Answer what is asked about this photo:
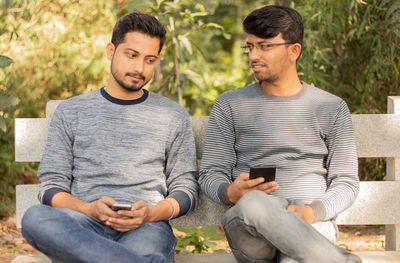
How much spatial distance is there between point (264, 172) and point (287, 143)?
0.36m

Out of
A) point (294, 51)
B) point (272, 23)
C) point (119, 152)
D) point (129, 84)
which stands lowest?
point (119, 152)

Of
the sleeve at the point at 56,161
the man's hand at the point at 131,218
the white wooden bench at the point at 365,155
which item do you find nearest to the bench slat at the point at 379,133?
the white wooden bench at the point at 365,155

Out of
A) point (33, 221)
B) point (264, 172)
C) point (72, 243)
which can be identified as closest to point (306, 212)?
point (264, 172)

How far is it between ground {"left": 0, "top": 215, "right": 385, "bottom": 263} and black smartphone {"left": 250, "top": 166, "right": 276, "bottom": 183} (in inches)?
63.4

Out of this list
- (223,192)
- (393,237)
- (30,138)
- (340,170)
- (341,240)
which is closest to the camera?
(223,192)

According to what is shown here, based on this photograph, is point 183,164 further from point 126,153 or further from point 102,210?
point 102,210

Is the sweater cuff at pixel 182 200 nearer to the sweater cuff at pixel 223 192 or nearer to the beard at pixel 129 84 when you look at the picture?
the sweater cuff at pixel 223 192

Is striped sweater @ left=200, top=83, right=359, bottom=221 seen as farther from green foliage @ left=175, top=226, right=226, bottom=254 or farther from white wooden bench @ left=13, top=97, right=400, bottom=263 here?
green foliage @ left=175, top=226, right=226, bottom=254

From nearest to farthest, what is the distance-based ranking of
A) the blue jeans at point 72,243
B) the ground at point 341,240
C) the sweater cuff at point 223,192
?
the blue jeans at point 72,243 < the sweater cuff at point 223,192 < the ground at point 341,240

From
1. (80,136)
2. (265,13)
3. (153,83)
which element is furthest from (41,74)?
(265,13)

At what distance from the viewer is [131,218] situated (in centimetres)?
274

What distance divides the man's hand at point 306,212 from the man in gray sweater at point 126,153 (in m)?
0.57

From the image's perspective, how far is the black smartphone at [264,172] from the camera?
2.72 meters

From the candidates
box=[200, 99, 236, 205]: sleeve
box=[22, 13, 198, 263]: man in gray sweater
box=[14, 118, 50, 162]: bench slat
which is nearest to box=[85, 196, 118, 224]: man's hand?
box=[22, 13, 198, 263]: man in gray sweater
